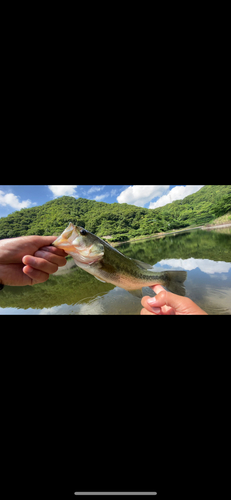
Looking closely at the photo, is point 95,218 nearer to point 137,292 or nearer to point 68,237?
point 137,292

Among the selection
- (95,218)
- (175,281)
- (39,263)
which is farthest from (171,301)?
(95,218)

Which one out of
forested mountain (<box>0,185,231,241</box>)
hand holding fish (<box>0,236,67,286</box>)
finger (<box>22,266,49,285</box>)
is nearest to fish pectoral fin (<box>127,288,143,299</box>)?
hand holding fish (<box>0,236,67,286</box>)

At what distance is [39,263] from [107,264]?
64 cm

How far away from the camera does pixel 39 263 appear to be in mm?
1462

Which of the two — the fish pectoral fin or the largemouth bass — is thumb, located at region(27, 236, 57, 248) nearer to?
the largemouth bass

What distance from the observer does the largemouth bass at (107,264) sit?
3.94ft

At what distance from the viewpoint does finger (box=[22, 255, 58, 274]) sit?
4.70 feet

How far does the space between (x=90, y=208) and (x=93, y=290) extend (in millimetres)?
17194

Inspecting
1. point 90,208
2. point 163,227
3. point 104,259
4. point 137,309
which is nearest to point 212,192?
point 163,227

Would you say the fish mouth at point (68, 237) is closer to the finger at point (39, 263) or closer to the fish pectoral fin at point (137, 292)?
the finger at point (39, 263)

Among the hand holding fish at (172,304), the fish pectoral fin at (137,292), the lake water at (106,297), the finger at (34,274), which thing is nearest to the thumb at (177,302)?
the hand holding fish at (172,304)

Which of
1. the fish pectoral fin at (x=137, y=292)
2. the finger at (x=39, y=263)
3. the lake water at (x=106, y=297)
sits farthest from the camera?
the lake water at (x=106, y=297)

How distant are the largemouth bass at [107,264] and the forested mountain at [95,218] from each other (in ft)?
38.0

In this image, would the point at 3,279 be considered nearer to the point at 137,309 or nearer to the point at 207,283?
the point at 137,309
